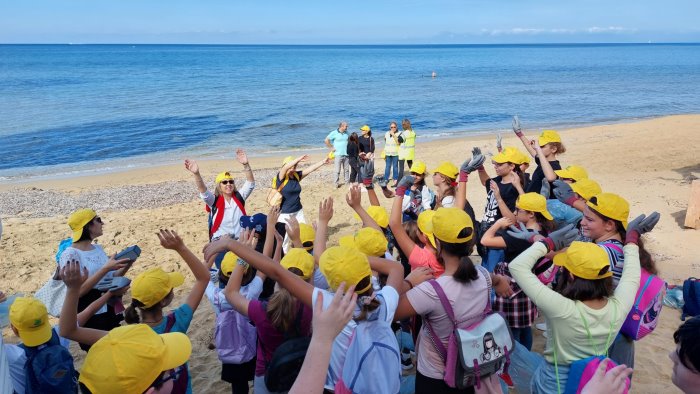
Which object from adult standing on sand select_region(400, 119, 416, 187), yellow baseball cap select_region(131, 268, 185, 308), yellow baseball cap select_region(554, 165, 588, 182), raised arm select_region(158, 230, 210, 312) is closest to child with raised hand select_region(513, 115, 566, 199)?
yellow baseball cap select_region(554, 165, 588, 182)

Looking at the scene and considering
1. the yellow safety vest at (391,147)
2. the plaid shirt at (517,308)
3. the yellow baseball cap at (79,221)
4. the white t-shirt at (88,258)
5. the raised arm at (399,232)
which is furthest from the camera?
the yellow safety vest at (391,147)

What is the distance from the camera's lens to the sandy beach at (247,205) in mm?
6254

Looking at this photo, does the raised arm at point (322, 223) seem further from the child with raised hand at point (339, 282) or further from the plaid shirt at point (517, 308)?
the plaid shirt at point (517, 308)

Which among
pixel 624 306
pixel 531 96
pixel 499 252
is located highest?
pixel 624 306

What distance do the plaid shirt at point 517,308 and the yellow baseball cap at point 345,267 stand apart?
Result: 196 centimetres

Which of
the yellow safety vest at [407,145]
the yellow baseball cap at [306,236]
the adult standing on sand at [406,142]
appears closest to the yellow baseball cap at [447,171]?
the yellow baseball cap at [306,236]

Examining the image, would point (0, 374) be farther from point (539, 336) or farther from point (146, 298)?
point (539, 336)

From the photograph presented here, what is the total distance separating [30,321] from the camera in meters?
A: 3.20

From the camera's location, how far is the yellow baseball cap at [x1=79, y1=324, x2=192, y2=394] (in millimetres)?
2068

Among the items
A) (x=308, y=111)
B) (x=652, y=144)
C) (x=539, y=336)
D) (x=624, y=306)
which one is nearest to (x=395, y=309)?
(x=624, y=306)

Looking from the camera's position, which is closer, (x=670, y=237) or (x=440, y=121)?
(x=670, y=237)

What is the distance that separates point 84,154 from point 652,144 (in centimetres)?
2291

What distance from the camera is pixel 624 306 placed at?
3123 mm

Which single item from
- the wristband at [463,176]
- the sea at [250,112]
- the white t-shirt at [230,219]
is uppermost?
the wristband at [463,176]
